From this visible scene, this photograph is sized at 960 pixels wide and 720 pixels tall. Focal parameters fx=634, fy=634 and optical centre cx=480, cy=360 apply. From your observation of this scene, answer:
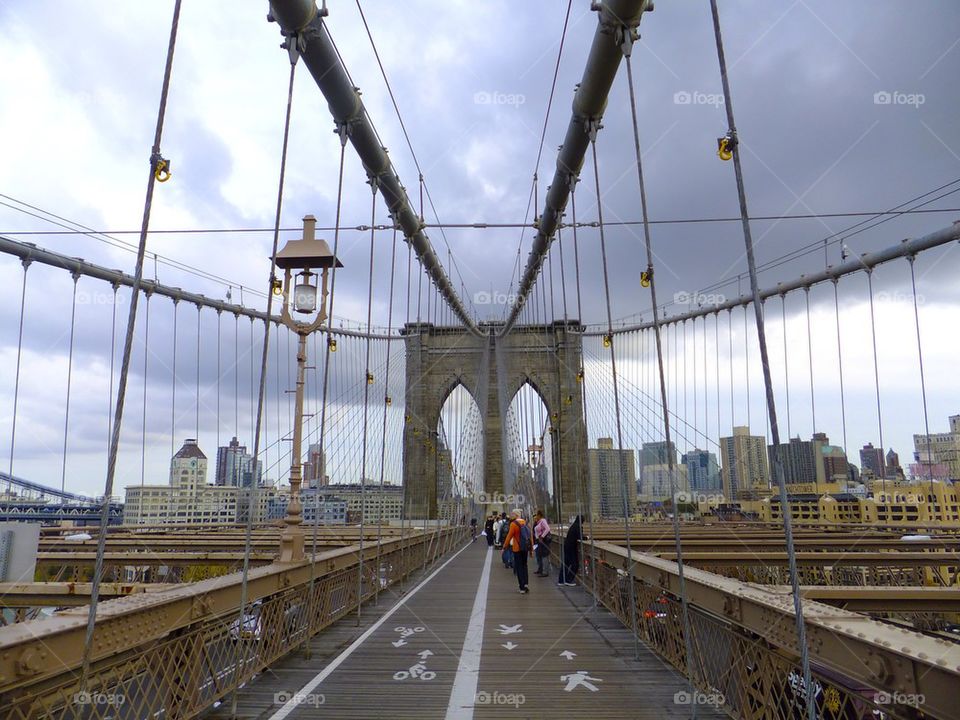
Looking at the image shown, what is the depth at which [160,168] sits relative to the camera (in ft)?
11.8

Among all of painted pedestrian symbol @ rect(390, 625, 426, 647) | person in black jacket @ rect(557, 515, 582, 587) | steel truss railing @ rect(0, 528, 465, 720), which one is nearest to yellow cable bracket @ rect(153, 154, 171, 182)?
steel truss railing @ rect(0, 528, 465, 720)

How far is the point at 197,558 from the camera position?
7.35m

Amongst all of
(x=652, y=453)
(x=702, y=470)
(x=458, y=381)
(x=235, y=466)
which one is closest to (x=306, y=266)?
(x=235, y=466)

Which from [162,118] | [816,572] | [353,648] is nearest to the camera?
[162,118]

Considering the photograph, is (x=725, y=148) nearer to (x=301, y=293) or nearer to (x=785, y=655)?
(x=785, y=655)

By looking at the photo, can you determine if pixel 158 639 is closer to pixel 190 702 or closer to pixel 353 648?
pixel 190 702

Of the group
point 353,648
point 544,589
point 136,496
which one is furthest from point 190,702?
point 136,496

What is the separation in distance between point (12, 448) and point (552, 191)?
33.5 ft

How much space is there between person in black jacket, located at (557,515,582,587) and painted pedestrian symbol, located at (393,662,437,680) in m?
6.07

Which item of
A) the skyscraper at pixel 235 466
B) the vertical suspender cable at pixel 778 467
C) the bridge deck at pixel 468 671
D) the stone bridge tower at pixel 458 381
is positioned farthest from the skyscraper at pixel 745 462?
the vertical suspender cable at pixel 778 467

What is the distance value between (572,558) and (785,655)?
8.55 metres

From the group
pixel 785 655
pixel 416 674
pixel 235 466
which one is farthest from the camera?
pixel 235 466

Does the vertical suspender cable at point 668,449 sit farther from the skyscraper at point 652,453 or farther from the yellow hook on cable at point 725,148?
the skyscraper at point 652,453

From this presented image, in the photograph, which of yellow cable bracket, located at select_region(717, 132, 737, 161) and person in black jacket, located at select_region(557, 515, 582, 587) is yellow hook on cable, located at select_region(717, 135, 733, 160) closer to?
yellow cable bracket, located at select_region(717, 132, 737, 161)
